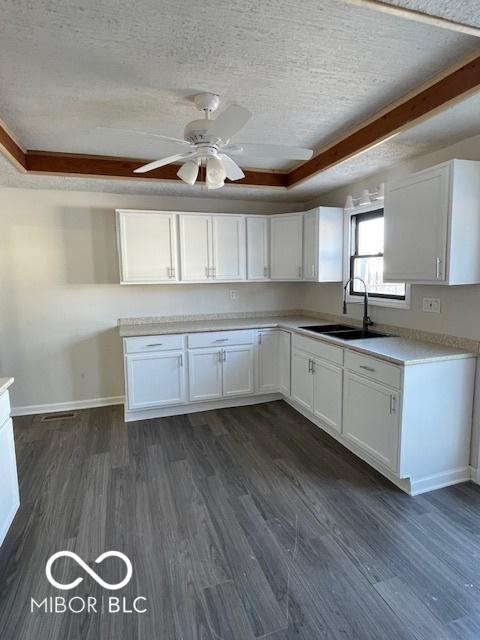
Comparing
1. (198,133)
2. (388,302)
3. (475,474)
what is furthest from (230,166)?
(475,474)

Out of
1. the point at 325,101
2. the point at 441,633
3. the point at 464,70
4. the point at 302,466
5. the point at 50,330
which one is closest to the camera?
the point at 441,633

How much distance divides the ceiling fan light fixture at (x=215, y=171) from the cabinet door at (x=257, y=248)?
1.66 meters

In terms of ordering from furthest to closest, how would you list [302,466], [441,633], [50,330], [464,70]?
[50,330] < [302,466] < [464,70] < [441,633]

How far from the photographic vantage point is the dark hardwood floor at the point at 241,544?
1503mm

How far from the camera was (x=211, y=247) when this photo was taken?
3.91 meters

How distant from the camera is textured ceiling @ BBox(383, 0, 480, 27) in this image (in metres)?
1.21

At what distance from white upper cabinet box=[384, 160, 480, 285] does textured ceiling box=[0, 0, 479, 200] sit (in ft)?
0.96

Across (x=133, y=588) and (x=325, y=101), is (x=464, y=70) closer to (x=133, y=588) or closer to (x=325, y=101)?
(x=325, y=101)

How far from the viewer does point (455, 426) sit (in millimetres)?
2443

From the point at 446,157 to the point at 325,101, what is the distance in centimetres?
106

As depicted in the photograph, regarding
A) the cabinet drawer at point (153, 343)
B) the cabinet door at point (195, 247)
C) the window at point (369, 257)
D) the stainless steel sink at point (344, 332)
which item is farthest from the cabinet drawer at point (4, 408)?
the window at point (369, 257)

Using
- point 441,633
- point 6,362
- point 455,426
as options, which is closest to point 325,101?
point 455,426

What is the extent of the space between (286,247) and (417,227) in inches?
70.4

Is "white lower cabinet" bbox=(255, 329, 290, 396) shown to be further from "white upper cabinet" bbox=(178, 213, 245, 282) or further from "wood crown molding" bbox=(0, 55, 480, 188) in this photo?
"wood crown molding" bbox=(0, 55, 480, 188)
